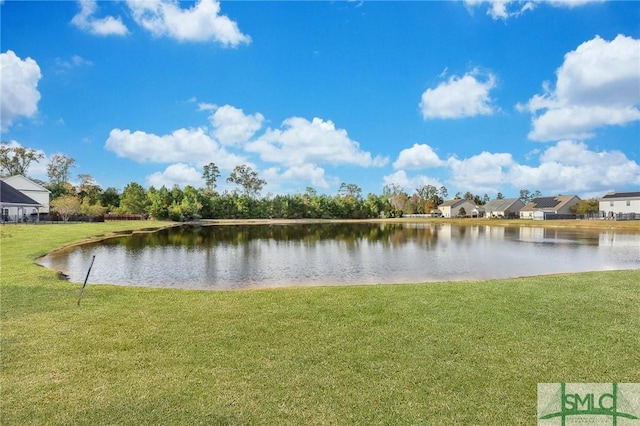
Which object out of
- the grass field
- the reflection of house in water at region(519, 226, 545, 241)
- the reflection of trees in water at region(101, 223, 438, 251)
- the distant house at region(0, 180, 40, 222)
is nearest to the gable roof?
the distant house at region(0, 180, 40, 222)

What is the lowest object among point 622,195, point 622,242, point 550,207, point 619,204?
point 622,242

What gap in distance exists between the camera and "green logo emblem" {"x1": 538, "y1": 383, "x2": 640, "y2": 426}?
3.91 metres

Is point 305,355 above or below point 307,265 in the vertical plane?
above

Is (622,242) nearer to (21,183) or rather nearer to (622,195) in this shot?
(622,195)

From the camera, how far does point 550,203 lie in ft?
262

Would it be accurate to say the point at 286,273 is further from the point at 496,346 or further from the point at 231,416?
the point at 231,416

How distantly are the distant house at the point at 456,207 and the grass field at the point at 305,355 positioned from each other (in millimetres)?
94672

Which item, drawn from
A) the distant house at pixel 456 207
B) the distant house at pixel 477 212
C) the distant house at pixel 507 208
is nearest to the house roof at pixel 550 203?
the distant house at pixel 507 208

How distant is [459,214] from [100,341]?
98345mm

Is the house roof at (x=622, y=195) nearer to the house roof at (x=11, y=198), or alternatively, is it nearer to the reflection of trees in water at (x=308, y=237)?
the reflection of trees in water at (x=308, y=237)

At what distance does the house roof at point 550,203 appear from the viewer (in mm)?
76812

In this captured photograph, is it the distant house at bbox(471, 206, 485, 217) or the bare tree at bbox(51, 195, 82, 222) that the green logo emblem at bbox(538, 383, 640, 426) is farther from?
the distant house at bbox(471, 206, 485, 217)

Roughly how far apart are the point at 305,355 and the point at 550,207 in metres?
88.3

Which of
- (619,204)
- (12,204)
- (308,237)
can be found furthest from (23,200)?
(619,204)
